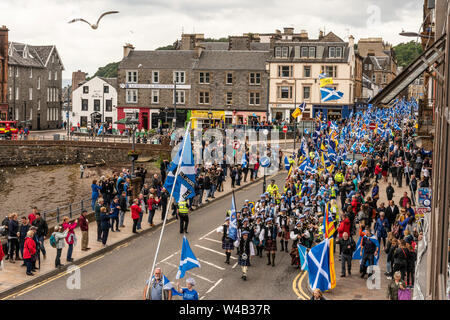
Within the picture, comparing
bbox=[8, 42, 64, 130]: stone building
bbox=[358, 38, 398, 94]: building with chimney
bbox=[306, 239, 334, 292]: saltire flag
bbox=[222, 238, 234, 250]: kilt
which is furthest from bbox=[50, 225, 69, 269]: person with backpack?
bbox=[358, 38, 398, 94]: building with chimney

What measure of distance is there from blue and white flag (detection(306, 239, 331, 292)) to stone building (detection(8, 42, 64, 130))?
68.4 metres

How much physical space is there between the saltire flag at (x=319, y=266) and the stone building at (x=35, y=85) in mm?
68426

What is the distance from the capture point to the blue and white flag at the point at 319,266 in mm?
15461

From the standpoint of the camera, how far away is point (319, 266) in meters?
15.5

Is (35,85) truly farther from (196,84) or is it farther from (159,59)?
(196,84)

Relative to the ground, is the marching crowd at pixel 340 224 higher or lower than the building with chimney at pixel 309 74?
lower

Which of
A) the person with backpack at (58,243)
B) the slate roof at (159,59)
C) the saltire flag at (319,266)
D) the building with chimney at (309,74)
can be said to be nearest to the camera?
the saltire flag at (319,266)

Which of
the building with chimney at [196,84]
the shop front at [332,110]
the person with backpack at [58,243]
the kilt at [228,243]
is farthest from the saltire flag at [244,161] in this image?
the shop front at [332,110]

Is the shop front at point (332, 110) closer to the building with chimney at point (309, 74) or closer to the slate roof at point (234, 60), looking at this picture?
the building with chimney at point (309, 74)

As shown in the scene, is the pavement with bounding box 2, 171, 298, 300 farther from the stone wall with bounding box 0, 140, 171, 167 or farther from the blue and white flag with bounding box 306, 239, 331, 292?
the stone wall with bounding box 0, 140, 171, 167

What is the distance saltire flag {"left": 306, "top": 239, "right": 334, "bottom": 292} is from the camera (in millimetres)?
15461

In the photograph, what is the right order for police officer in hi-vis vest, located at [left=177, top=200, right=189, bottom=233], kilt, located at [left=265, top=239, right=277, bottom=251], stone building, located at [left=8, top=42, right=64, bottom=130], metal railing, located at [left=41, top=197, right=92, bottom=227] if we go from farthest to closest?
1. stone building, located at [left=8, top=42, right=64, bottom=130]
2. metal railing, located at [left=41, top=197, right=92, bottom=227]
3. police officer in hi-vis vest, located at [left=177, top=200, right=189, bottom=233]
4. kilt, located at [left=265, top=239, right=277, bottom=251]
